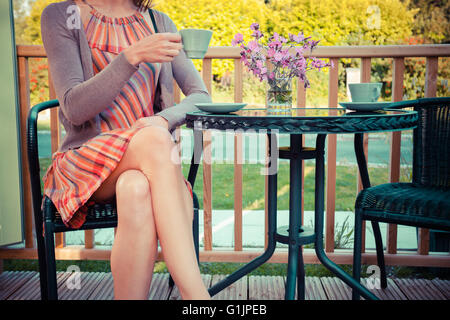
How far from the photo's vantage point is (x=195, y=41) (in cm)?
138

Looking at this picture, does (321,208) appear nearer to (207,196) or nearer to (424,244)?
(207,196)

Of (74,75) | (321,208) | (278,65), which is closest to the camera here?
(74,75)

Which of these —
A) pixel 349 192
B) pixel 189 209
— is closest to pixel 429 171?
pixel 189 209

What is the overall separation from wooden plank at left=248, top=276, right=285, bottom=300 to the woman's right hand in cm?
119

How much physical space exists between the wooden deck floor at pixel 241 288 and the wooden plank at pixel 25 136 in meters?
0.25

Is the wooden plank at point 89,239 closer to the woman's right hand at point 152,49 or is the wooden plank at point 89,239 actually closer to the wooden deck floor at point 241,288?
the wooden deck floor at point 241,288

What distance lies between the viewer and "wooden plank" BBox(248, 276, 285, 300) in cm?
195

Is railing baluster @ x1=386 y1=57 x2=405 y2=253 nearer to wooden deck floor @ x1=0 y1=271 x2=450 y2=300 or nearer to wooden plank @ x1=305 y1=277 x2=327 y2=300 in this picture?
wooden deck floor @ x1=0 y1=271 x2=450 y2=300

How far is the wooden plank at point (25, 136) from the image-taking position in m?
2.16

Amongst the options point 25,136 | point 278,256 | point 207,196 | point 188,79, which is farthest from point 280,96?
point 25,136

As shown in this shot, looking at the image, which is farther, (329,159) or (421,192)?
(329,159)

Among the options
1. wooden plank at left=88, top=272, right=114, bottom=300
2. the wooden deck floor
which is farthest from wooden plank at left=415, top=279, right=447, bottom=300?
wooden plank at left=88, top=272, right=114, bottom=300

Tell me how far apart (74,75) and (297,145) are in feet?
2.80

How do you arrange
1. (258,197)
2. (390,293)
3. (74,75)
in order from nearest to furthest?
1. (74,75)
2. (390,293)
3. (258,197)
